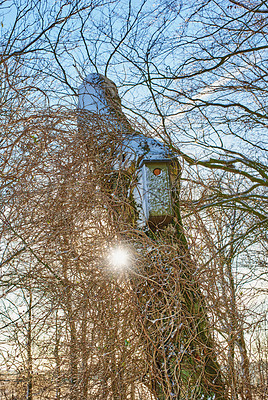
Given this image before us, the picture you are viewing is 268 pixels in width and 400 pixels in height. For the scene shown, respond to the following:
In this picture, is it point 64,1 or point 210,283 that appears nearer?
point 210,283

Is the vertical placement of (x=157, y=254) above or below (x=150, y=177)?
below

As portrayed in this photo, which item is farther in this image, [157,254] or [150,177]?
[150,177]

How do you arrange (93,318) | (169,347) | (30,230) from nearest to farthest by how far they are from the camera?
(169,347)
(93,318)
(30,230)

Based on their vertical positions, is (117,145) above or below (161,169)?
above

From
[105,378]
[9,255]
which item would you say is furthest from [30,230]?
[105,378]

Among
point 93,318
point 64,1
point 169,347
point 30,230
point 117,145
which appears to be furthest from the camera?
point 64,1

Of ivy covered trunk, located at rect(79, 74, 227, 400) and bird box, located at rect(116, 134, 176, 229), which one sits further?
bird box, located at rect(116, 134, 176, 229)

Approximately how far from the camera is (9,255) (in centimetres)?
258

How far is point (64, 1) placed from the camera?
3.02 meters

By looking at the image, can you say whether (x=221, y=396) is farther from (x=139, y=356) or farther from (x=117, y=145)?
(x=117, y=145)

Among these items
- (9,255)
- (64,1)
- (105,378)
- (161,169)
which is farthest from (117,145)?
(105,378)

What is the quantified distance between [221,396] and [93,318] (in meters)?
0.93

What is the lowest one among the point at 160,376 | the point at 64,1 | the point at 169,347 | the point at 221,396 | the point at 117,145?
the point at 221,396

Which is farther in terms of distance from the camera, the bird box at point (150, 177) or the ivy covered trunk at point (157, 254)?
the bird box at point (150, 177)
